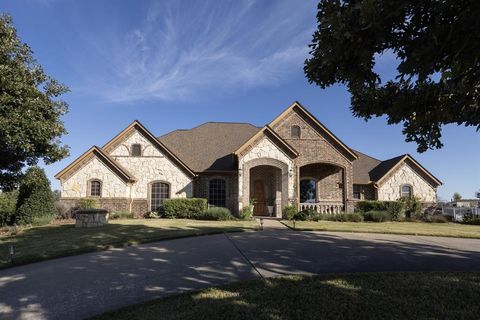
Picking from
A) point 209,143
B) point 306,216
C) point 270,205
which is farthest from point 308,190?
point 209,143

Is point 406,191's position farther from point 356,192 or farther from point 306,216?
point 306,216

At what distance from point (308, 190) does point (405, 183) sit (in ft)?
25.1

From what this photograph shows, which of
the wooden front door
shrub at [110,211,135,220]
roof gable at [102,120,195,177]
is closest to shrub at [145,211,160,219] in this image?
shrub at [110,211,135,220]

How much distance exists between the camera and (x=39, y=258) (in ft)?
31.1

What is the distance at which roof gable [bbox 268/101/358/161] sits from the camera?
969 inches

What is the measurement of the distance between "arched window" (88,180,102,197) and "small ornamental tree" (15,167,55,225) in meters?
3.70

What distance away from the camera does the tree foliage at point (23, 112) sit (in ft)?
45.6

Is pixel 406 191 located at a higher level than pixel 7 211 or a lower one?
higher

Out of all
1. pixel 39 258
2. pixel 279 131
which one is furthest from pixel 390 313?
pixel 279 131

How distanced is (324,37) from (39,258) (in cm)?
924

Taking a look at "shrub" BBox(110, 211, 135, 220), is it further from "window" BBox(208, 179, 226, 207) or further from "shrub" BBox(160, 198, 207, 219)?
"window" BBox(208, 179, 226, 207)

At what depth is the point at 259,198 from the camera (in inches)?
1025

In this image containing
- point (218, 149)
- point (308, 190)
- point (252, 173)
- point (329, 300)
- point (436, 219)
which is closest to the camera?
point (329, 300)

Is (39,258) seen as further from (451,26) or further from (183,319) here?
(451,26)
